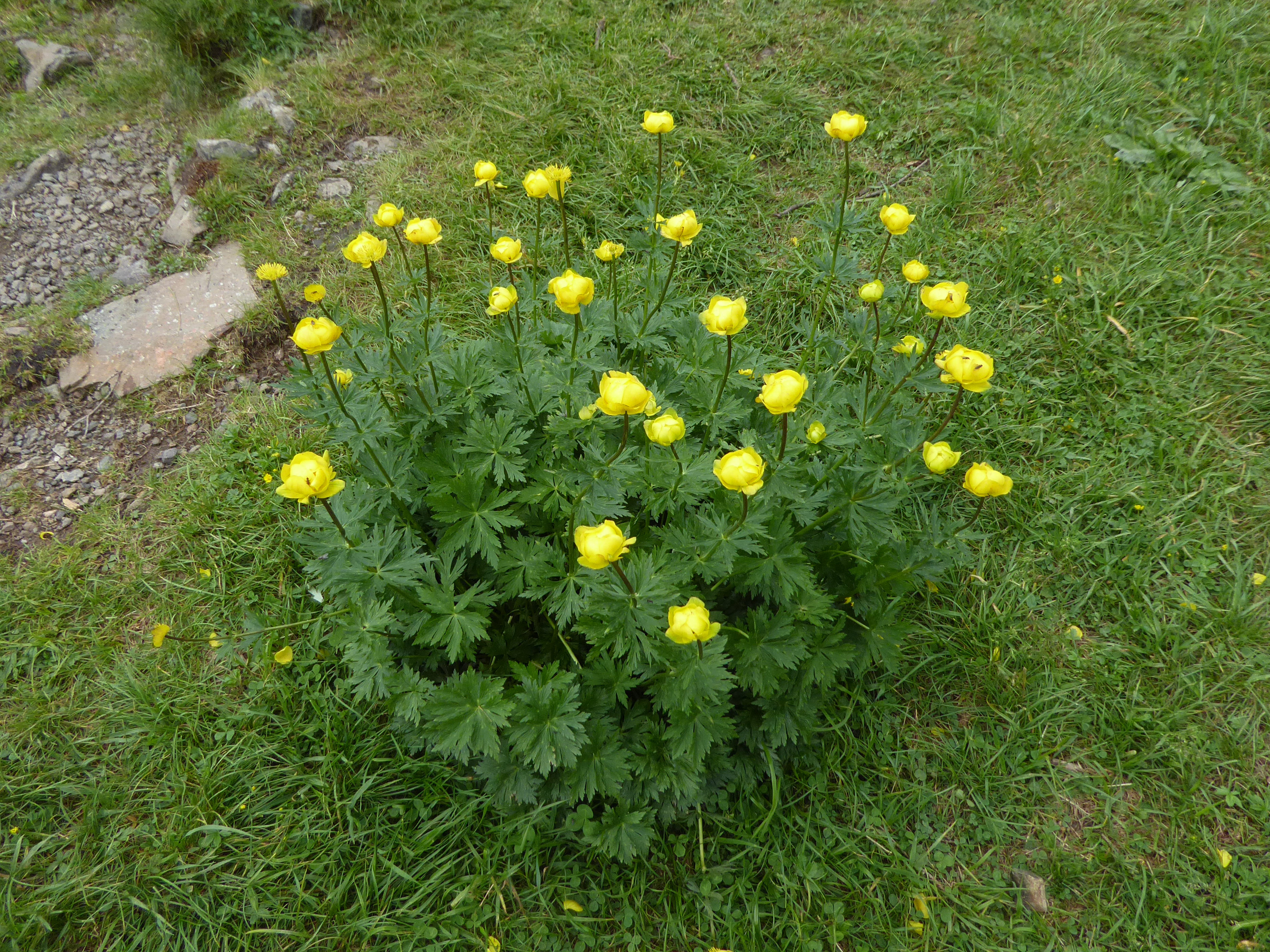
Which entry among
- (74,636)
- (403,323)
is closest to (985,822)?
(403,323)

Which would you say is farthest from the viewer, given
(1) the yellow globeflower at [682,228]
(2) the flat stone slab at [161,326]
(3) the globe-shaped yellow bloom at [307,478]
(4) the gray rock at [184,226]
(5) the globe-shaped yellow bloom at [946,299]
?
(4) the gray rock at [184,226]

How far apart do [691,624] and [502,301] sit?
89 centimetres

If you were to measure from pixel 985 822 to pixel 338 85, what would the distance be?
422 centimetres

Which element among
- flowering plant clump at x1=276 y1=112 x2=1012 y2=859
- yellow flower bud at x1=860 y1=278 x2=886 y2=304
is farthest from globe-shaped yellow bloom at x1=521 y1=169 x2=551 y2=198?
yellow flower bud at x1=860 y1=278 x2=886 y2=304

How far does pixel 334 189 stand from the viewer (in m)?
3.44

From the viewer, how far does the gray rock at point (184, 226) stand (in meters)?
3.36

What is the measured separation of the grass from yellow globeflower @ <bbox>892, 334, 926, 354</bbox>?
0.76m

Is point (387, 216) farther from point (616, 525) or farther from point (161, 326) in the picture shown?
point (161, 326)

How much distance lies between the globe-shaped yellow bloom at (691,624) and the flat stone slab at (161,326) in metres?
2.49

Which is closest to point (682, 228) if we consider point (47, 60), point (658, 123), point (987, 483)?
point (658, 123)

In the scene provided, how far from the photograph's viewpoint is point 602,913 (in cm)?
189

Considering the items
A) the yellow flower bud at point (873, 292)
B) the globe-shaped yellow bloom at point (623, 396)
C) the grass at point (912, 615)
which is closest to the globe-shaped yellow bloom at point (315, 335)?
the globe-shaped yellow bloom at point (623, 396)

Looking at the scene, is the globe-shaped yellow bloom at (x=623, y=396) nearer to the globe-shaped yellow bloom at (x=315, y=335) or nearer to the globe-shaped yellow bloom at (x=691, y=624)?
the globe-shaped yellow bloom at (x=691, y=624)

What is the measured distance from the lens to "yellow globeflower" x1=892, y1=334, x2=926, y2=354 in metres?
1.95
